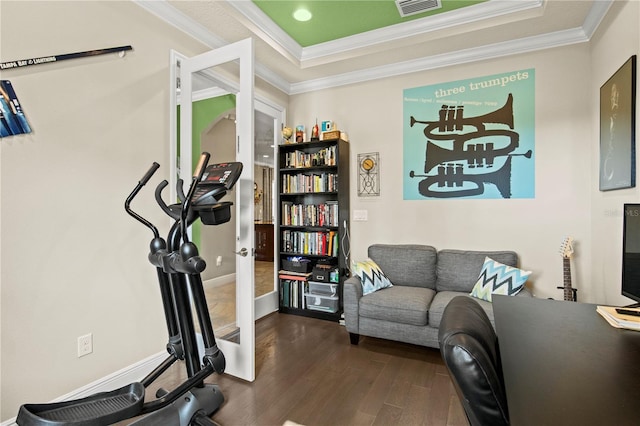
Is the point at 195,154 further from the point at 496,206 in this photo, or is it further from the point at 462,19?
the point at 496,206

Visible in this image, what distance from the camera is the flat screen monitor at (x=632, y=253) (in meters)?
1.40

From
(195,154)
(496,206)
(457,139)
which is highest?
(457,139)

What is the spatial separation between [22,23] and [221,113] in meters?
1.44

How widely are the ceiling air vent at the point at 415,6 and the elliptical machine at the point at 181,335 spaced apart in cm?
207

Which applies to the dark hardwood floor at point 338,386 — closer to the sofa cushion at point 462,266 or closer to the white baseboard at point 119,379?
the white baseboard at point 119,379

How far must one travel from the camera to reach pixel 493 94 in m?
3.15

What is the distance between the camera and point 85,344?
199 centimetres

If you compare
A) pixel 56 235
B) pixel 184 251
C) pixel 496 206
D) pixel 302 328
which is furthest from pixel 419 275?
pixel 56 235

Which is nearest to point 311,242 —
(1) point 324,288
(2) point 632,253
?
(1) point 324,288

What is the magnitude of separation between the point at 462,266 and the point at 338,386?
1671 mm

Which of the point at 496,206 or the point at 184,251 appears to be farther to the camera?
the point at 496,206

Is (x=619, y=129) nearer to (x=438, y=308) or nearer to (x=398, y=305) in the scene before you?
(x=438, y=308)

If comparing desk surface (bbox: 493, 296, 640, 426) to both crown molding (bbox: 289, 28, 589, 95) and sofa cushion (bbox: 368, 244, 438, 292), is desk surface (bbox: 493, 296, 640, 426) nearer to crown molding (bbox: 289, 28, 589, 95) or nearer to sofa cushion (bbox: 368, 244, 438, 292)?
sofa cushion (bbox: 368, 244, 438, 292)

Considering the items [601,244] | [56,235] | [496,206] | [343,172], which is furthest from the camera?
[343,172]
